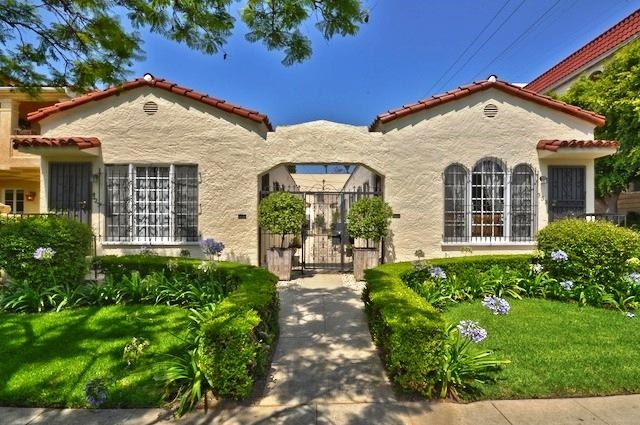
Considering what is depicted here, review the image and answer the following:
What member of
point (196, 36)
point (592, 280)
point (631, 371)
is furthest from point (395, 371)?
point (592, 280)

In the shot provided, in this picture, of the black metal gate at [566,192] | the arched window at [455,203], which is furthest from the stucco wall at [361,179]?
the black metal gate at [566,192]

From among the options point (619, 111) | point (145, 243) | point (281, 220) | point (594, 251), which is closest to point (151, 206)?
point (145, 243)

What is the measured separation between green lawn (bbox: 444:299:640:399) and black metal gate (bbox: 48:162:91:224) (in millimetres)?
9893

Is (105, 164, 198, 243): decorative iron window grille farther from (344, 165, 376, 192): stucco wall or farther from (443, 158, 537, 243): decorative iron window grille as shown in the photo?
(443, 158, 537, 243): decorative iron window grille

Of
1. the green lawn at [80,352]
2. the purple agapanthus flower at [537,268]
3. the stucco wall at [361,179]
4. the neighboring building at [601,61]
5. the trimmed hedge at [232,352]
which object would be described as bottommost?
the green lawn at [80,352]

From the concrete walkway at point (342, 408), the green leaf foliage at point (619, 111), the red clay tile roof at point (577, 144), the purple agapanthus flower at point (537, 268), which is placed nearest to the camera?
the concrete walkway at point (342, 408)

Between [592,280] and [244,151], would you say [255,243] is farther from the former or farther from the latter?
[592,280]

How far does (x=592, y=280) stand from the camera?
816 cm

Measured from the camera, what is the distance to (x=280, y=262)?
1048 centimetres

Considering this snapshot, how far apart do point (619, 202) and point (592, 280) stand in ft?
49.1

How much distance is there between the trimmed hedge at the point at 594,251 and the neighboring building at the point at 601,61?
42.3 feet

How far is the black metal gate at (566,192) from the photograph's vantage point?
1145 centimetres

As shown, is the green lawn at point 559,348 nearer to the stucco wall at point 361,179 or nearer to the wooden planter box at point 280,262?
the wooden planter box at point 280,262

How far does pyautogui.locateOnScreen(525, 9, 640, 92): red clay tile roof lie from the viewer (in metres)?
17.6
